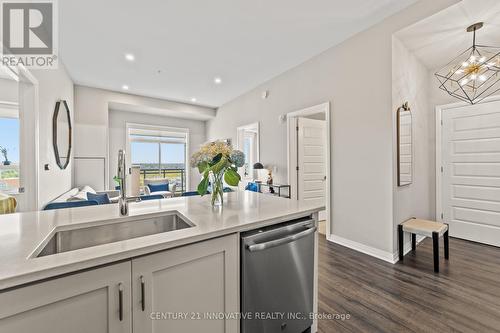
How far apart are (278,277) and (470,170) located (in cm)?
358

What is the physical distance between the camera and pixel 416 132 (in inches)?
121

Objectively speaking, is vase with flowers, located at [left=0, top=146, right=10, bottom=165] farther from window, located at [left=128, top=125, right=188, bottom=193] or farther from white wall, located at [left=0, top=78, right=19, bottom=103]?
window, located at [left=128, top=125, right=188, bottom=193]

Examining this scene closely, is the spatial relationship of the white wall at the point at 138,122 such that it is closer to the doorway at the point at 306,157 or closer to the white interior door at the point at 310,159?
the doorway at the point at 306,157

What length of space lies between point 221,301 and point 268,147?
143 inches

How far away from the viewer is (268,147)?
450 cm

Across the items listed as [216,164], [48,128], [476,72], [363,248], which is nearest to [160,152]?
[48,128]

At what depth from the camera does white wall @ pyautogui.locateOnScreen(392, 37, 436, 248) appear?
2.57m

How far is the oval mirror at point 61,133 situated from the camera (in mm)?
3163

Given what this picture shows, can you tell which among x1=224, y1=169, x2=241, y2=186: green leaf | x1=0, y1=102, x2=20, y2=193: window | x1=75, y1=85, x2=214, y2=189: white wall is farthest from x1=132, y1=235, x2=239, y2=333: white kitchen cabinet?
x1=75, y1=85, x2=214, y2=189: white wall

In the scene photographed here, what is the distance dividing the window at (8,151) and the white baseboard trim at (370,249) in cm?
502

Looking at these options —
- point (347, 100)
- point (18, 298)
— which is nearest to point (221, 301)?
point (18, 298)

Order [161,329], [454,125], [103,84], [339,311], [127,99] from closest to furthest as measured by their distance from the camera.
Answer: [161,329]
[339,311]
[454,125]
[103,84]
[127,99]

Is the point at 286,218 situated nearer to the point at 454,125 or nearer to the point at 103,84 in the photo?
the point at 454,125

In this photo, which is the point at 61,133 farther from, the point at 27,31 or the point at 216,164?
the point at 216,164
